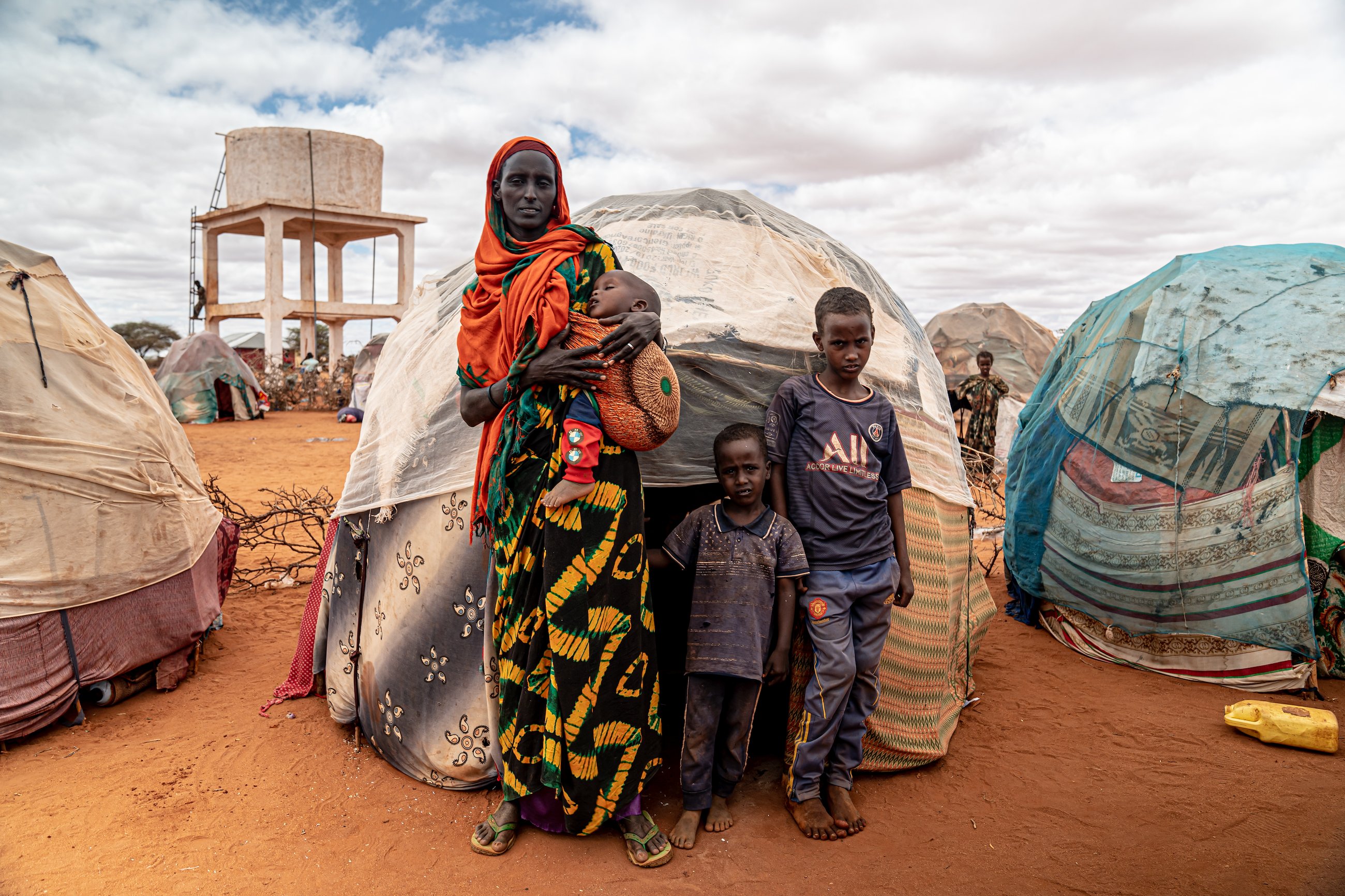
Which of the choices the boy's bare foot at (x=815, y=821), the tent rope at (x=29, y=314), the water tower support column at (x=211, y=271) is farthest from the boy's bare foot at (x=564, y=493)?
the water tower support column at (x=211, y=271)

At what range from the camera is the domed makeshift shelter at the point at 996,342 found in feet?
55.9

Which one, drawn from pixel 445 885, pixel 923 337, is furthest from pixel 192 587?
pixel 923 337

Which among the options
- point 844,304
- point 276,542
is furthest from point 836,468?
point 276,542

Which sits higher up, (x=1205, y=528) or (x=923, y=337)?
(x=923, y=337)

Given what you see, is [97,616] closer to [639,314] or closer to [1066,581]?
[639,314]

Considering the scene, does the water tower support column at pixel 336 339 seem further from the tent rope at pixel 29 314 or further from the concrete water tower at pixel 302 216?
the tent rope at pixel 29 314

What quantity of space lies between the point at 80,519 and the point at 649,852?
2756 mm

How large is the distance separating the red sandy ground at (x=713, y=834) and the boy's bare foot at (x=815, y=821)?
36 mm

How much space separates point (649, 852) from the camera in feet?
8.20

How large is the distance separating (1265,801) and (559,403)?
3050 millimetres

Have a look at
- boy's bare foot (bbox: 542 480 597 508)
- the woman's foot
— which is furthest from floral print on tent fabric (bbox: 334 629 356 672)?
boy's bare foot (bbox: 542 480 597 508)

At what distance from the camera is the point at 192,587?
12.6 ft

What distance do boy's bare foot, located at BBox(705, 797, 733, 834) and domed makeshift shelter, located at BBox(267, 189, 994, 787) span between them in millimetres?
492

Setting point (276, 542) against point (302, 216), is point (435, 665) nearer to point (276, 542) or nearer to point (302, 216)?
point (276, 542)
